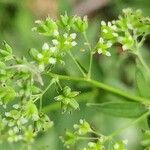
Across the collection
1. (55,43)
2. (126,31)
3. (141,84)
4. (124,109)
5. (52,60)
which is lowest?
(124,109)

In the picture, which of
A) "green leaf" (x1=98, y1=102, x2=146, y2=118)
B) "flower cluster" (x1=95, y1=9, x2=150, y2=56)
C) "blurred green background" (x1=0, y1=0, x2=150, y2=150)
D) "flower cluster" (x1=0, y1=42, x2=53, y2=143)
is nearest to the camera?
"flower cluster" (x1=0, y1=42, x2=53, y2=143)

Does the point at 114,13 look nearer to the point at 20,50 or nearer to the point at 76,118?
the point at 20,50

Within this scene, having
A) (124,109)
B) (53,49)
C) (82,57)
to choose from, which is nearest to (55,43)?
(53,49)

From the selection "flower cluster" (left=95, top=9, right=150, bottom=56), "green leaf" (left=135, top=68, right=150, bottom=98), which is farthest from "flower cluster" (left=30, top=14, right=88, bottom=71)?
"green leaf" (left=135, top=68, right=150, bottom=98)

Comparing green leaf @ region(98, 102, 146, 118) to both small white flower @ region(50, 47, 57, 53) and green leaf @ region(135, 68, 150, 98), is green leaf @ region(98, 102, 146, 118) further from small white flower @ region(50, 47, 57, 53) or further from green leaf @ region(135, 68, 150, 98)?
small white flower @ region(50, 47, 57, 53)

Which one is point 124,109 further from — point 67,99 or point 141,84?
point 67,99

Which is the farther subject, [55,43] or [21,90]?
[55,43]
